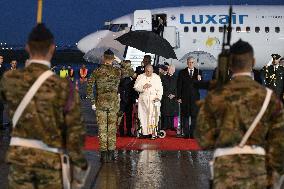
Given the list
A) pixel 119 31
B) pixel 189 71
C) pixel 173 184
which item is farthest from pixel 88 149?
pixel 119 31

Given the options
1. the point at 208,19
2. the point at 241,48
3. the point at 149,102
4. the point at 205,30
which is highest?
the point at 208,19

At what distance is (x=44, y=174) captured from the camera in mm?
4961

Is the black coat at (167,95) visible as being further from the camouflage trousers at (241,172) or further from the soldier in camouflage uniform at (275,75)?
the camouflage trousers at (241,172)

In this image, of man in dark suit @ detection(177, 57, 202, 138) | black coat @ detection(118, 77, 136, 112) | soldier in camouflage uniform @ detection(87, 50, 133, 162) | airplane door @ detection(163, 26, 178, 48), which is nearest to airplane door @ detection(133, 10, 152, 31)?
airplane door @ detection(163, 26, 178, 48)

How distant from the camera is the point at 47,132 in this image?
4.99 meters

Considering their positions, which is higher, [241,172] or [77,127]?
[77,127]

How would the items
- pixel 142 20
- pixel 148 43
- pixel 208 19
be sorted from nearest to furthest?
pixel 148 43 < pixel 142 20 < pixel 208 19

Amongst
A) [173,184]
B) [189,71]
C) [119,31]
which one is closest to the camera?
[173,184]

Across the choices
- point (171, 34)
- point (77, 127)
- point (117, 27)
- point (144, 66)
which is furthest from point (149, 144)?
point (117, 27)

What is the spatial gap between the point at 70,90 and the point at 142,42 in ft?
40.7

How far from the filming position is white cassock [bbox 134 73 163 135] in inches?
598

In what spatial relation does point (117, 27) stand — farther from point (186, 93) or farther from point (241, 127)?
point (241, 127)

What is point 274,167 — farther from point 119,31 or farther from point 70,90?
point 119,31

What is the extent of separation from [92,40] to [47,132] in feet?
93.3
